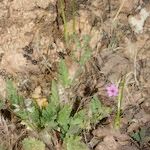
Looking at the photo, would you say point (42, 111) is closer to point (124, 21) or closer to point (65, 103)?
point (65, 103)

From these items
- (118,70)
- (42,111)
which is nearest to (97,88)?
(118,70)

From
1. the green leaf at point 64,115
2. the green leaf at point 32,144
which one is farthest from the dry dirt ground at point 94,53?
the green leaf at point 64,115

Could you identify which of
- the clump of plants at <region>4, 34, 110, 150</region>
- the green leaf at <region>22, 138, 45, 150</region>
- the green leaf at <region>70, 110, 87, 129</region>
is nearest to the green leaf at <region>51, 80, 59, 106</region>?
the clump of plants at <region>4, 34, 110, 150</region>

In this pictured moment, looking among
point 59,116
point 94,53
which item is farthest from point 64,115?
point 94,53

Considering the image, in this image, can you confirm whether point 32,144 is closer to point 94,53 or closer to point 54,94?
point 54,94

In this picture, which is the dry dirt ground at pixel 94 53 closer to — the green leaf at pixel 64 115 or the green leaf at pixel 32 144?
the green leaf at pixel 32 144

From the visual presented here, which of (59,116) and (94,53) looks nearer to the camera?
(59,116)

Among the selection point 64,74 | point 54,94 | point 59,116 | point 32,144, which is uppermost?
point 64,74

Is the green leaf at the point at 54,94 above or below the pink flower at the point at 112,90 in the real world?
above
